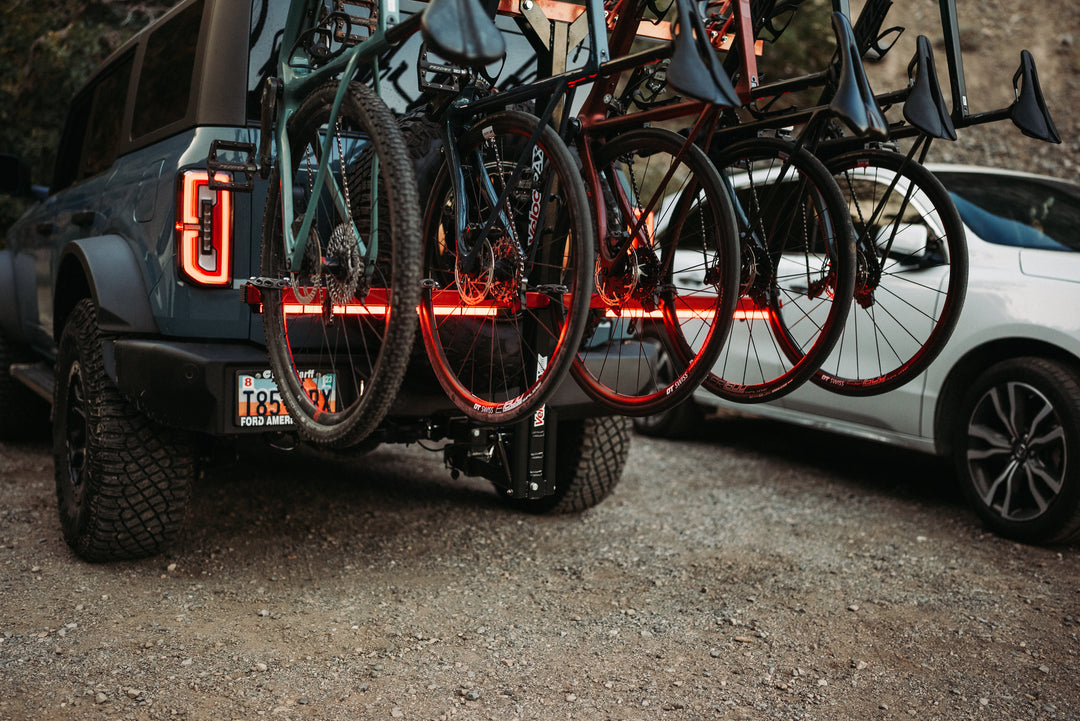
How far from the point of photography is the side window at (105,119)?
4.05m

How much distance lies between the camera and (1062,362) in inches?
158

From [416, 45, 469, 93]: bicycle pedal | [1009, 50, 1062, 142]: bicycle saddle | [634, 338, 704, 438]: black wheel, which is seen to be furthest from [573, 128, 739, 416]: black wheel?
[634, 338, 704, 438]: black wheel

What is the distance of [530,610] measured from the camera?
3.23m

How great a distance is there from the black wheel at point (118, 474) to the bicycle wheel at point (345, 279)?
2.40ft

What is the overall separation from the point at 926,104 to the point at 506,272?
1.28 m

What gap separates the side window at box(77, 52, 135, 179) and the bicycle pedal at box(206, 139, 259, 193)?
126 cm

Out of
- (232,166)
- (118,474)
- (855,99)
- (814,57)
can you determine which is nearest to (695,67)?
(855,99)

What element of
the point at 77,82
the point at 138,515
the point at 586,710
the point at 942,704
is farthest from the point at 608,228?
the point at 77,82

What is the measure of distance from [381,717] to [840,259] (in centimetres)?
182

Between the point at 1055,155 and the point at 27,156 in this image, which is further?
the point at 1055,155

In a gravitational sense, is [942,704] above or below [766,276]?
below

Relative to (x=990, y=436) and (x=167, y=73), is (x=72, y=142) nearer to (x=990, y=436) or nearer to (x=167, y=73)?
(x=167, y=73)

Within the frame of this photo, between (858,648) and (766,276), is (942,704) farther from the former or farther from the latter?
(766,276)

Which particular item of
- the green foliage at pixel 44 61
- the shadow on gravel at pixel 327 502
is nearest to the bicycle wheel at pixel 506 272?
the shadow on gravel at pixel 327 502
